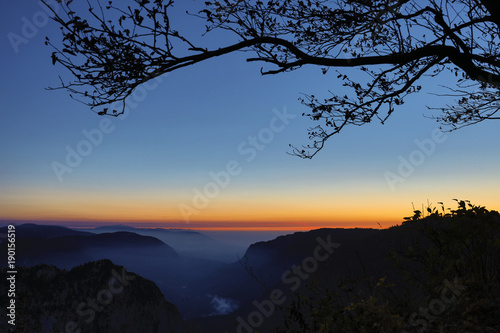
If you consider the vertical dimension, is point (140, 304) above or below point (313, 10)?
below

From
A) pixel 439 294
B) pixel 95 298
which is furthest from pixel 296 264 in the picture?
pixel 439 294

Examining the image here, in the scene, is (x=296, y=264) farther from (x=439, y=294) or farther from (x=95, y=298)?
(x=439, y=294)

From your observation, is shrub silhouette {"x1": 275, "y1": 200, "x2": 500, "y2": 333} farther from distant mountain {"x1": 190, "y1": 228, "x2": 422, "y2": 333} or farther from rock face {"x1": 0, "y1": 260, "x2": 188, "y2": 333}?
rock face {"x1": 0, "y1": 260, "x2": 188, "y2": 333}

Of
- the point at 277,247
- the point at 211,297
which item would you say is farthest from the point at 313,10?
the point at 211,297

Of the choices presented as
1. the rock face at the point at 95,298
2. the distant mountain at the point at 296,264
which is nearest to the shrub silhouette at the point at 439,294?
the distant mountain at the point at 296,264

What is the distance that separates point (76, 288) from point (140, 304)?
60.7 ft

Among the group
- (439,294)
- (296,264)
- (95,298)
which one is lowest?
(95,298)

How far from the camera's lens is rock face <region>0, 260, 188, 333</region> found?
76.6 m

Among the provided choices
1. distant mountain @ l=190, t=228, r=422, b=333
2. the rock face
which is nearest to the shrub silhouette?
distant mountain @ l=190, t=228, r=422, b=333

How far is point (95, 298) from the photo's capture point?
83000mm

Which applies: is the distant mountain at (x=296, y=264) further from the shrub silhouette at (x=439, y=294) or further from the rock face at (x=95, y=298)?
the rock face at (x=95, y=298)

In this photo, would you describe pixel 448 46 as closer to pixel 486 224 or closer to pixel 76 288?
pixel 486 224

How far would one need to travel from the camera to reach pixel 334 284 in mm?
5258

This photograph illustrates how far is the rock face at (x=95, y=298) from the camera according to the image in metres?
76.6
